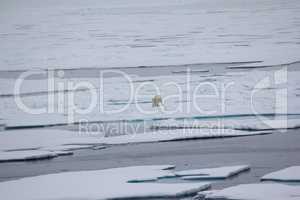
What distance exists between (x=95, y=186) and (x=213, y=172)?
0.86m

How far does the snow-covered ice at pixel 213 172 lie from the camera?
5.94m

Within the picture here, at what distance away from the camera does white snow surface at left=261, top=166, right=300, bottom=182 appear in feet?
18.6

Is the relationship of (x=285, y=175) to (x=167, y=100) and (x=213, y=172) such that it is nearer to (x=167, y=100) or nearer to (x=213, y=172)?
(x=213, y=172)

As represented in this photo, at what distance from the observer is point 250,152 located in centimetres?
707

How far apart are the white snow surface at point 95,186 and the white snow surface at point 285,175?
0.45 meters

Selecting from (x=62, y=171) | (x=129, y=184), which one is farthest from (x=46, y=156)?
(x=129, y=184)

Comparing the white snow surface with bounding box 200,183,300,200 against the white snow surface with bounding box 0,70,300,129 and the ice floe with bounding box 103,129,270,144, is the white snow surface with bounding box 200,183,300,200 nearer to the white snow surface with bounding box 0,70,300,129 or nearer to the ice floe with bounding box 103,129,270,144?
the ice floe with bounding box 103,129,270,144

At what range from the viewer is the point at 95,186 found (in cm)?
582

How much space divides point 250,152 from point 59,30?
18846mm

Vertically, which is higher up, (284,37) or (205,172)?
(284,37)

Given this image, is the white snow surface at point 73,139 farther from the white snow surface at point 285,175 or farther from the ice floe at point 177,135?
the white snow surface at point 285,175

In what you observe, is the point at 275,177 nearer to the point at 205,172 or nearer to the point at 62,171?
the point at 205,172

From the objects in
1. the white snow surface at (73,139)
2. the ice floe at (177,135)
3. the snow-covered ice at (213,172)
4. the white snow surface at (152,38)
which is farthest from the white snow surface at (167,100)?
the white snow surface at (152,38)

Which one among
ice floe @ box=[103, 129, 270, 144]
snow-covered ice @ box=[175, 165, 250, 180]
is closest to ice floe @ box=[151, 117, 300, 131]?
ice floe @ box=[103, 129, 270, 144]
